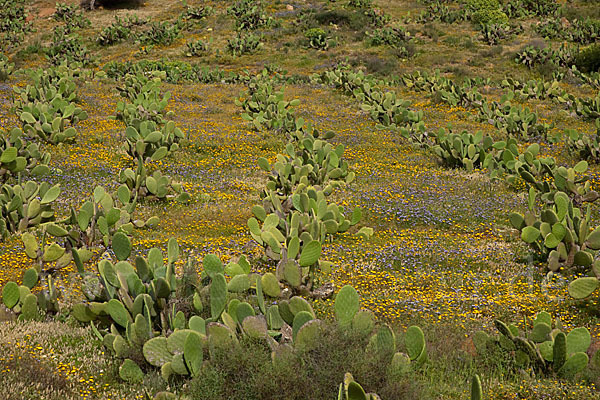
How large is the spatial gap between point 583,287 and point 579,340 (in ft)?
4.70

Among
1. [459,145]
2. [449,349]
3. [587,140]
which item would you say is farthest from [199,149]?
[449,349]

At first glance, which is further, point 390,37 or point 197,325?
point 390,37

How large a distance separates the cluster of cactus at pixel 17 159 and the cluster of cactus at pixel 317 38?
22256 mm

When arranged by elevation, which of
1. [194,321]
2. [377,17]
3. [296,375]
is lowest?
[377,17]

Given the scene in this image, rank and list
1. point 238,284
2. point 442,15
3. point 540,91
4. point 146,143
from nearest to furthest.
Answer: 1. point 238,284
2. point 146,143
3. point 540,91
4. point 442,15

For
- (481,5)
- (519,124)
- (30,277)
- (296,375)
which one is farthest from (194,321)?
(481,5)

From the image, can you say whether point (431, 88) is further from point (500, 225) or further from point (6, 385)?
point (6, 385)

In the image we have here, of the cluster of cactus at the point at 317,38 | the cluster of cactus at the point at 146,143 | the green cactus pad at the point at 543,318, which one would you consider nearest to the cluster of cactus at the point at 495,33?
the cluster of cactus at the point at 317,38

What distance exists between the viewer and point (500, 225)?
9516 mm

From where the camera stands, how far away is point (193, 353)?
14.4 ft

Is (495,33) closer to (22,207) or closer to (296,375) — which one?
(22,207)

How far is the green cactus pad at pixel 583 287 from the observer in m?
6.02

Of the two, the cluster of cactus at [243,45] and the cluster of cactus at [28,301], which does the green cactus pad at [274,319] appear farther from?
the cluster of cactus at [243,45]

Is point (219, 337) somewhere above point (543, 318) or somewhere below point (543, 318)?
above
